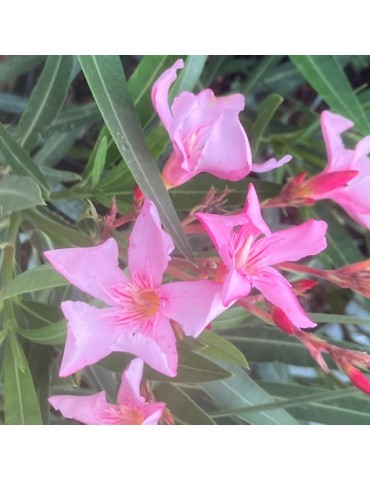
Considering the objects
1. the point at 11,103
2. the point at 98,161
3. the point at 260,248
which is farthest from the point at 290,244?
the point at 11,103

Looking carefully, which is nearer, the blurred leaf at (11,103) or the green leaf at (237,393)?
the green leaf at (237,393)

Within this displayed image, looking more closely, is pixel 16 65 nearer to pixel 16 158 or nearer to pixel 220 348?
pixel 16 158

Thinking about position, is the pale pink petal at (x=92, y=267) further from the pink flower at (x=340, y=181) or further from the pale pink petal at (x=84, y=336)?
the pink flower at (x=340, y=181)

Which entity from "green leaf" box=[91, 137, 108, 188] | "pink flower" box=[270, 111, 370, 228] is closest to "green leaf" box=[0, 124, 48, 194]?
"green leaf" box=[91, 137, 108, 188]

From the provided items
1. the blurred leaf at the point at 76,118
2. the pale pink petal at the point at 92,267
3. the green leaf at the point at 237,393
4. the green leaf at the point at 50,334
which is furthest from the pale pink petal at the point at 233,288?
the blurred leaf at the point at 76,118
